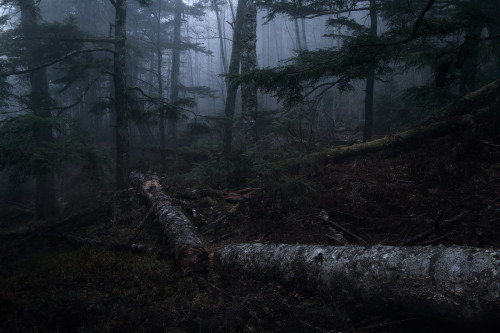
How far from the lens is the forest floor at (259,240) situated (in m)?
3.11

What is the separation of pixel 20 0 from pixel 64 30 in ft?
6.42

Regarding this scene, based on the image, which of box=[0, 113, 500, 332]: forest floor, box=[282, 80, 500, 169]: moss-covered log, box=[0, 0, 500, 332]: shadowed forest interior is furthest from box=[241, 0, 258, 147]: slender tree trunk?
box=[0, 113, 500, 332]: forest floor

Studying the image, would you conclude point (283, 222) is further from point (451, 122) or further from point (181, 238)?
point (451, 122)

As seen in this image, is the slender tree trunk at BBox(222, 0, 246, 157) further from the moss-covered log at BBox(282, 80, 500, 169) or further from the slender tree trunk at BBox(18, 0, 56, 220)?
the slender tree trunk at BBox(18, 0, 56, 220)

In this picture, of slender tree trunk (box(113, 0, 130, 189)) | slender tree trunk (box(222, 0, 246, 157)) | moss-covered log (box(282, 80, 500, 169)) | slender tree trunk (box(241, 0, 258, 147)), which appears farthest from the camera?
slender tree trunk (box(222, 0, 246, 157))

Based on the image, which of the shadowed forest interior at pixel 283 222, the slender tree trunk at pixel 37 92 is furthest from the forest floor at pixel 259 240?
the slender tree trunk at pixel 37 92

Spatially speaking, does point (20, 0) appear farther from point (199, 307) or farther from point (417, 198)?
point (417, 198)

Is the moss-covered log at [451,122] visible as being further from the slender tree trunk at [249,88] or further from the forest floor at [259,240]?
the slender tree trunk at [249,88]

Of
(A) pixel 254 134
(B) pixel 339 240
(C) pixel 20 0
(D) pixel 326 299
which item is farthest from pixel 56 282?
(C) pixel 20 0

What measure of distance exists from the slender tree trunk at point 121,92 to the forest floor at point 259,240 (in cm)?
269

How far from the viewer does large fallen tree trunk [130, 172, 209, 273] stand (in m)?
4.52

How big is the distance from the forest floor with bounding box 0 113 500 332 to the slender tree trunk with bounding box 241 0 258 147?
11.3 feet

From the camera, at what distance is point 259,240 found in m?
5.50

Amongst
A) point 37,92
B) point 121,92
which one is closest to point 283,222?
point 121,92
